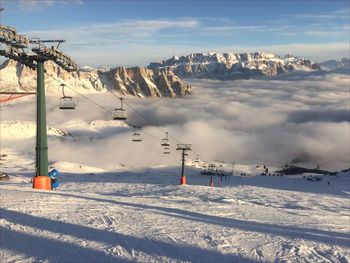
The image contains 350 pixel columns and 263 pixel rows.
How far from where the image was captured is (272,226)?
18.3m

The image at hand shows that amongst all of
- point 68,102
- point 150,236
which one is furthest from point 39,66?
point 150,236

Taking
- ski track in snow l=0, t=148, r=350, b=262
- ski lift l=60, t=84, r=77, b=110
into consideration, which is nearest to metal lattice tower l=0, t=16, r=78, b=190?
ski lift l=60, t=84, r=77, b=110

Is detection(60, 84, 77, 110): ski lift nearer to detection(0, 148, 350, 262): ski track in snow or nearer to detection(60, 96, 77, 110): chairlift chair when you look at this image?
detection(60, 96, 77, 110): chairlift chair

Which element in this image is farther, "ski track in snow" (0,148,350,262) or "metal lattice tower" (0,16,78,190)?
"metal lattice tower" (0,16,78,190)

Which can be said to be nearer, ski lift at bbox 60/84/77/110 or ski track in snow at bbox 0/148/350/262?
ski track in snow at bbox 0/148/350/262

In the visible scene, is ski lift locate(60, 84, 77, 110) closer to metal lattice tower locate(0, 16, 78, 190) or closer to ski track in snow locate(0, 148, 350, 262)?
metal lattice tower locate(0, 16, 78, 190)

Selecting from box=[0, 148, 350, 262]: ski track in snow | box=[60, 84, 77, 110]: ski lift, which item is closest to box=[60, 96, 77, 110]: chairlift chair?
box=[60, 84, 77, 110]: ski lift

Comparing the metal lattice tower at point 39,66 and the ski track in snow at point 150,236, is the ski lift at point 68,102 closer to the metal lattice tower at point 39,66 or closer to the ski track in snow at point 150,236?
the metal lattice tower at point 39,66

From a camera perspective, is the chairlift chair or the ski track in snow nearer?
the ski track in snow

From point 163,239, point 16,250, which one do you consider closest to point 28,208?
point 16,250

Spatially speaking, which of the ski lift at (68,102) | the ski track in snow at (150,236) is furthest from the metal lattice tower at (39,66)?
the ski track in snow at (150,236)

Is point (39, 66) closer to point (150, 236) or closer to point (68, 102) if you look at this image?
point (68, 102)

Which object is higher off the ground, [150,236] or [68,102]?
[68,102]

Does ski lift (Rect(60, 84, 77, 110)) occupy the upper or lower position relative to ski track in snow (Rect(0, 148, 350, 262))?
upper
